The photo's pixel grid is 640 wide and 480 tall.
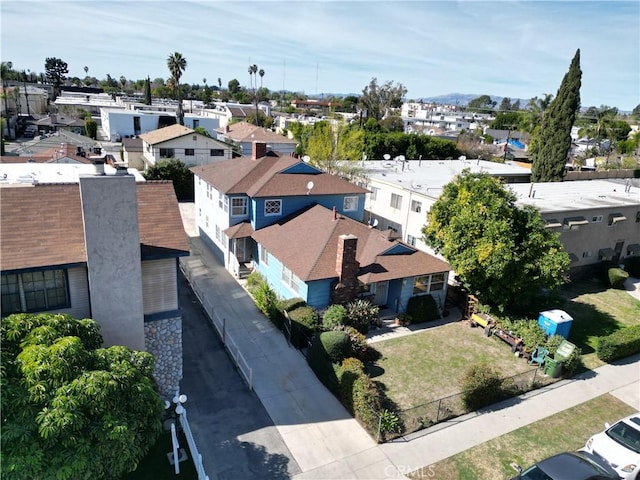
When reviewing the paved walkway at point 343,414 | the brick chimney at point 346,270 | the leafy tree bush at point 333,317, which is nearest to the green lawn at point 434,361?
the paved walkway at point 343,414

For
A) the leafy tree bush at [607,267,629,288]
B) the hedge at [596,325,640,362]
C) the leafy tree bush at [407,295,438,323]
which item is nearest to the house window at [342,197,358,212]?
the leafy tree bush at [407,295,438,323]

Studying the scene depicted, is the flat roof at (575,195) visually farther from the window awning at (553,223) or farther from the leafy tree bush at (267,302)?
the leafy tree bush at (267,302)

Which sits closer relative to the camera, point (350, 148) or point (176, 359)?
point (176, 359)

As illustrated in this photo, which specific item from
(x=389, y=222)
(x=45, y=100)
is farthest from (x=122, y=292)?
(x=45, y=100)

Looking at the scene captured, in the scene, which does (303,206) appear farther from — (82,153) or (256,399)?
(82,153)

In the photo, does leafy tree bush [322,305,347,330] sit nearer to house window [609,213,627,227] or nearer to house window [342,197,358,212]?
house window [342,197,358,212]

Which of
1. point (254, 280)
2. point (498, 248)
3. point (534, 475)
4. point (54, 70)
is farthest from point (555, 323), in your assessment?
point (54, 70)

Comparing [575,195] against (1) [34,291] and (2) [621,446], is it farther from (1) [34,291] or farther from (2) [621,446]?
(1) [34,291]
